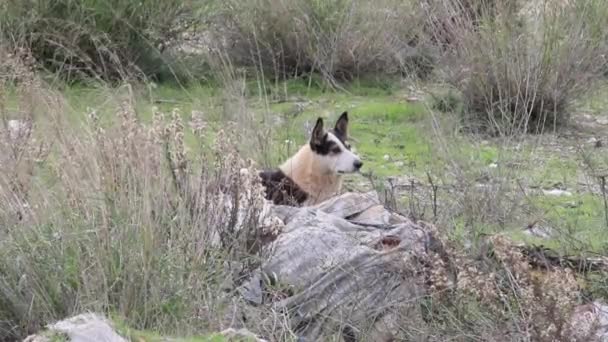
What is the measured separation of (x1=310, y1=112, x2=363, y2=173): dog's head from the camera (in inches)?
333

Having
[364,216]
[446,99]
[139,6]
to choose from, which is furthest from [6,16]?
[364,216]

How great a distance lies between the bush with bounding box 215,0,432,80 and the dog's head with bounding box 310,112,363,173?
3107 millimetres

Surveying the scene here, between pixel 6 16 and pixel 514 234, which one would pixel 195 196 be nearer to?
pixel 514 234

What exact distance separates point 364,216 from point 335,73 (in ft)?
17.8

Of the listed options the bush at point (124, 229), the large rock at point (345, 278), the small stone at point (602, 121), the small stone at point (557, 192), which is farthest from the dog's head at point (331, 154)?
the small stone at point (602, 121)

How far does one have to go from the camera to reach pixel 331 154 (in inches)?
334

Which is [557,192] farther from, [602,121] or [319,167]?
[602,121]

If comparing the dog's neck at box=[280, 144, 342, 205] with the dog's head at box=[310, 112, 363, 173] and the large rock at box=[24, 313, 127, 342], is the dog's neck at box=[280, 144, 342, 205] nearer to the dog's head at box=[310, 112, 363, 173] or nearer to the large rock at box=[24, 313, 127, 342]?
the dog's head at box=[310, 112, 363, 173]

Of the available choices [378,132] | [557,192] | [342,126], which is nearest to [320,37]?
[378,132]

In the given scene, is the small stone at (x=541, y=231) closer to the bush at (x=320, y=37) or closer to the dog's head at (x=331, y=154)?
the dog's head at (x=331, y=154)

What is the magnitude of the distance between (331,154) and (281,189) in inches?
36.9

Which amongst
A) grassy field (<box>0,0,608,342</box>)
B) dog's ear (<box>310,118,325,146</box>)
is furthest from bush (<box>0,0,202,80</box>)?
dog's ear (<box>310,118,325,146</box>)

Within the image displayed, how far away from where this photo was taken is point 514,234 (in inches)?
252

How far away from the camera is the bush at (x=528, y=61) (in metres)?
10.1
